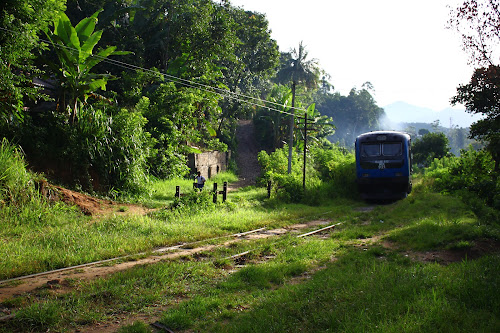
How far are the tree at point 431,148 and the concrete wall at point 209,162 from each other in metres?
24.8

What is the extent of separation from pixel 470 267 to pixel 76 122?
510 inches

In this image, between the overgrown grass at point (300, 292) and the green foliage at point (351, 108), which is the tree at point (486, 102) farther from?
the green foliage at point (351, 108)

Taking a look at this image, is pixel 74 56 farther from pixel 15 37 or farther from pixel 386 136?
pixel 386 136

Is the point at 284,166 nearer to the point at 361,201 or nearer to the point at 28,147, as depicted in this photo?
the point at 361,201

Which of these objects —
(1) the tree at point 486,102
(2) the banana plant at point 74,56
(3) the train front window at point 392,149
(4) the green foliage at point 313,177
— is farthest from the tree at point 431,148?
(2) the banana plant at point 74,56

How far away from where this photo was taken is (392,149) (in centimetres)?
1761

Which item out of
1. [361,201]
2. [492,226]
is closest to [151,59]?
[361,201]

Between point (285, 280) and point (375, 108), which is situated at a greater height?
point (375, 108)

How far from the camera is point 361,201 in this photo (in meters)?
19.6

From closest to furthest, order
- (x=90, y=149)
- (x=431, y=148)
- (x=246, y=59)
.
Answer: (x=90, y=149) < (x=246, y=59) < (x=431, y=148)

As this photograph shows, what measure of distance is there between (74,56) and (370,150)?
12.9 m

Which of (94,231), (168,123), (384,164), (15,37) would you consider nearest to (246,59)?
(168,123)

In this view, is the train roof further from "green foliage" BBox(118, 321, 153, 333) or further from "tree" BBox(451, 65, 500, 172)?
"green foliage" BBox(118, 321, 153, 333)

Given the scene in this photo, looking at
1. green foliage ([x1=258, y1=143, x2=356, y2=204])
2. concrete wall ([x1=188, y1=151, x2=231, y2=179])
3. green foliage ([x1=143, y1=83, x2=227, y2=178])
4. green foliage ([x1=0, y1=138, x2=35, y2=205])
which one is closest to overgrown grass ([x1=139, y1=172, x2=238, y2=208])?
green foliage ([x1=143, y1=83, x2=227, y2=178])
